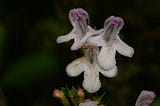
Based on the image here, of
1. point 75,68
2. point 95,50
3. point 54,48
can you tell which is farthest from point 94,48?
point 54,48

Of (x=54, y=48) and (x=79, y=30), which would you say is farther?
(x=54, y=48)

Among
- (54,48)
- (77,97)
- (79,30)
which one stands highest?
(79,30)

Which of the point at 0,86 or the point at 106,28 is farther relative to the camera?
the point at 0,86

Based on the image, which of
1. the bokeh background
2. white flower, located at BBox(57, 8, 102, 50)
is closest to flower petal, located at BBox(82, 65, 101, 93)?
white flower, located at BBox(57, 8, 102, 50)

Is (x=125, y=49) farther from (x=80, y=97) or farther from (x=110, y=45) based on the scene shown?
(x=80, y=97)

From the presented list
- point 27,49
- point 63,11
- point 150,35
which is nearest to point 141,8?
point 150,35

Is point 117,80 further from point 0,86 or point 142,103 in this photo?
point 142,103

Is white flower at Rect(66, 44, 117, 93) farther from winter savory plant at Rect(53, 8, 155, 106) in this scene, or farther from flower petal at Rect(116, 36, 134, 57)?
flower petal at Rect(116, 36, 134, 57)
